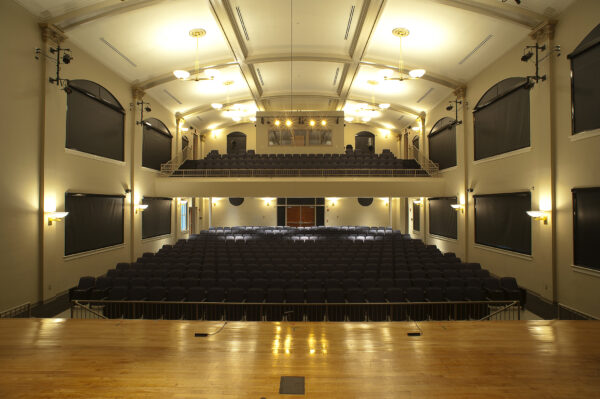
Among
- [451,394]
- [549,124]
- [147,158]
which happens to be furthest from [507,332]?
[147,158]

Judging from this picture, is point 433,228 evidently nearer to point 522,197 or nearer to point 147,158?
point 522,197

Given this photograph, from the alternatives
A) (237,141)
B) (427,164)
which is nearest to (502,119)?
(427,164)

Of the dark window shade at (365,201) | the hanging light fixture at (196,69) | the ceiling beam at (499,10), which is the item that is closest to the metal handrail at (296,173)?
the hanging light fixture at (196,69)

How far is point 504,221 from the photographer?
10.8 m

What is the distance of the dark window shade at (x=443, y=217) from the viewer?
48.2 feet

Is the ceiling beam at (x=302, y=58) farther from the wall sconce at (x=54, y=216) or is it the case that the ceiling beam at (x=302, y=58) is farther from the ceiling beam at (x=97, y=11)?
the wall sconce at (x=54, y=216)

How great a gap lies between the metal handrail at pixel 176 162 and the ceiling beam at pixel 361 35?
35.0 feet

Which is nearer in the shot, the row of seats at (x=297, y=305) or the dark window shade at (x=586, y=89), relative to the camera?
the row of seats at (x=297, y=305)

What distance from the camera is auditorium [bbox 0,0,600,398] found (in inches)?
155

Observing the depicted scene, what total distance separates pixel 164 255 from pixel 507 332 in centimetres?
1111

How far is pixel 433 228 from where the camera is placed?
17.1 m

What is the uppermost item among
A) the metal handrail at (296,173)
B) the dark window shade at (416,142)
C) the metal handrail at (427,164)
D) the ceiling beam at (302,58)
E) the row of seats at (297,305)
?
the ceiling beam at (302,58)

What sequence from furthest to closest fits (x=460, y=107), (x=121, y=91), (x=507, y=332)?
(x=460, y=107)
(x=121, y=91)
(x=507, y=332)

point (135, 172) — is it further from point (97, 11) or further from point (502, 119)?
point (502, 119)
